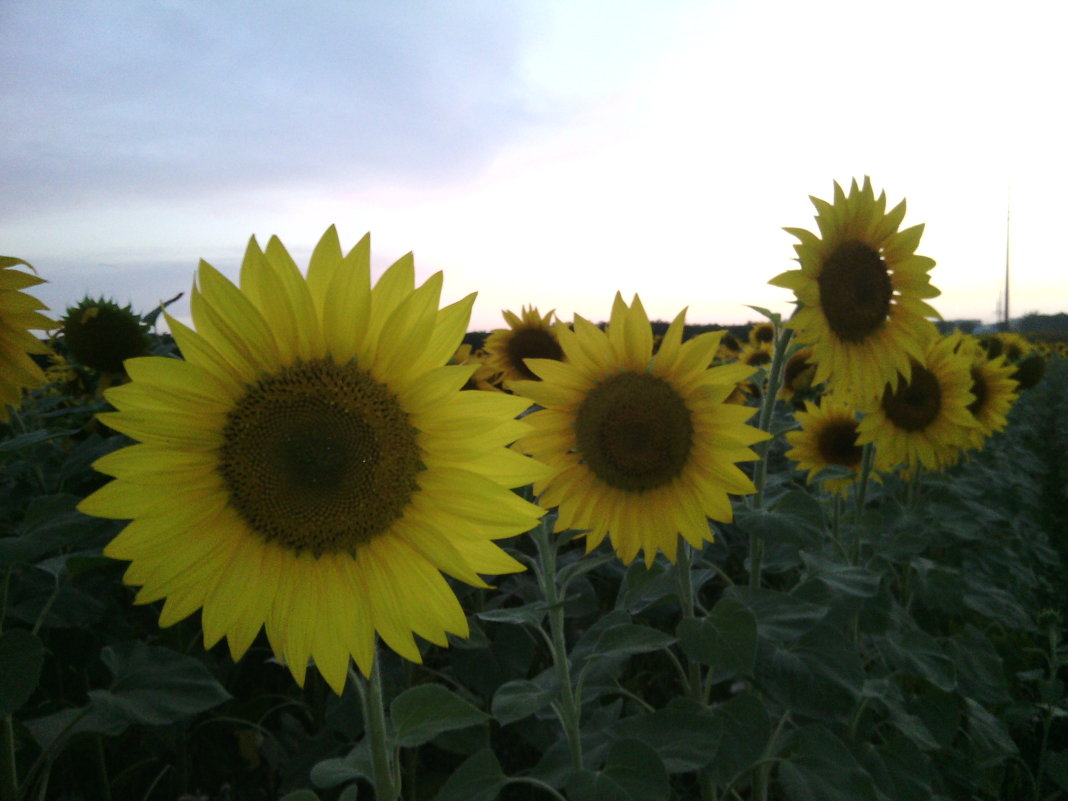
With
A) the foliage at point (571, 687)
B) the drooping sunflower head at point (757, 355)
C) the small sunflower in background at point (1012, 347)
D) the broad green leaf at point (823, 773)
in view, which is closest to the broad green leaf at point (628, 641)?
the foliage at point (571, 687)

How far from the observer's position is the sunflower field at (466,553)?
1310 millimetres

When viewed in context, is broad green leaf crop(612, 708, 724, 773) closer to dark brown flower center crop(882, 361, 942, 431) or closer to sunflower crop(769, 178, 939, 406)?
sunflower crop(769, 178, 939, 406)

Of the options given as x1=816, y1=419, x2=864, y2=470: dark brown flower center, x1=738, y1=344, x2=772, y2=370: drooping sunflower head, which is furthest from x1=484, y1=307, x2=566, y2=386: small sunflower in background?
x1=738, y1=344, x2=772, y2=370: drooping sunflower head

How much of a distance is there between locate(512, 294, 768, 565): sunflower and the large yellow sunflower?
672mm

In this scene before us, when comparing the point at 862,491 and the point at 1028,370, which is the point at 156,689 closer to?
the point at 862,491

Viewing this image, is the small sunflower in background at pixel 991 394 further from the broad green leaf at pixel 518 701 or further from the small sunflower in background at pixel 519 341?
the broad green leaf at pixel 518 701

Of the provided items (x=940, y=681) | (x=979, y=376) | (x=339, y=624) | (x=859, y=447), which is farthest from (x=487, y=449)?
(x=979, y=376)

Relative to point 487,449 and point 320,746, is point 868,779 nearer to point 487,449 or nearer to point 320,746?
point 487,449

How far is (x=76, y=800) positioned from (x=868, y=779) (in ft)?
8.21

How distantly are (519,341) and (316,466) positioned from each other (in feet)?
11.3

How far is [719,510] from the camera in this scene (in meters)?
1.99

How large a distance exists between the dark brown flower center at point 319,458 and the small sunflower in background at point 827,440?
10.2 feet

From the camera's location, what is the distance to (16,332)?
2611 millimetres

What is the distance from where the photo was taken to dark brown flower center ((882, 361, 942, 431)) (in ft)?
11.9
